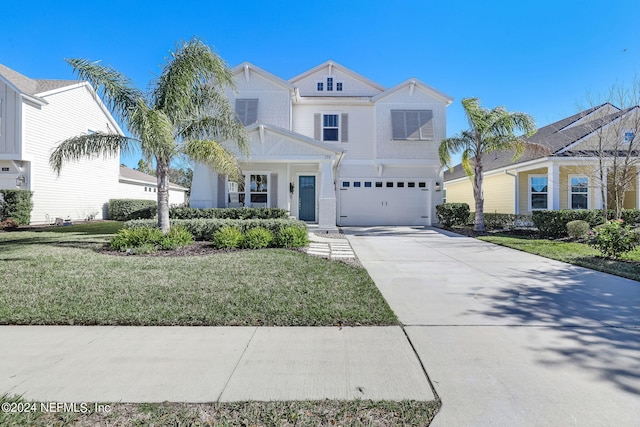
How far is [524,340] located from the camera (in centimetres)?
334

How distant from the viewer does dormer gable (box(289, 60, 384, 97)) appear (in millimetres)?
18328

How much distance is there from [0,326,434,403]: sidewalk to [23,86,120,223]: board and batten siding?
1424 cm

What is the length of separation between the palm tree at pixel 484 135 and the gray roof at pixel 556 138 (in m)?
1.27

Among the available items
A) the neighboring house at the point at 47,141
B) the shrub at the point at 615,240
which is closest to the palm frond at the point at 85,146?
the neighboring house at the point at 47,141

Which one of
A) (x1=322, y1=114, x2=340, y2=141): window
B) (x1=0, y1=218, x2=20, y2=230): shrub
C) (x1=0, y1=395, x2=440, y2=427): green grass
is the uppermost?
(x1=322, y1=114, x2=340, y2=141): window

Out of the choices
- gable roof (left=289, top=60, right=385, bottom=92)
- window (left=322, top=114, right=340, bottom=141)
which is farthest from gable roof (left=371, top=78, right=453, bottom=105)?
window (left=322, top=114, right=340, bottom=141)

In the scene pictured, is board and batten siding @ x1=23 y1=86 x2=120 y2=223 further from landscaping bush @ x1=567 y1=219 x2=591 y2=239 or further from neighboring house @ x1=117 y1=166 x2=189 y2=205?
landscaping bush @ x1=567 y1=219 x2=591 y2=239

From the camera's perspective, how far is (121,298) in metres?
4.47

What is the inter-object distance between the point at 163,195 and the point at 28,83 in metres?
13.4

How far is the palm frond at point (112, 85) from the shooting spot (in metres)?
8.16

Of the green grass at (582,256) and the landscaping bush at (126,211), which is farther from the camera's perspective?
the landscaping bush at (126,211)

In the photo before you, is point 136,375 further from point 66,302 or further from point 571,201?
point 571,201

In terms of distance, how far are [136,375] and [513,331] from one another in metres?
3.94

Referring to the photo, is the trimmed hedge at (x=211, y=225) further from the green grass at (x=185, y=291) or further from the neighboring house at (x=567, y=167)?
the neighboring house at (x=567, y=167)
